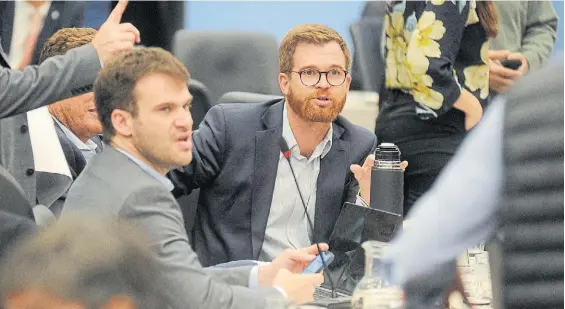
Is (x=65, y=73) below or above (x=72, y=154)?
above

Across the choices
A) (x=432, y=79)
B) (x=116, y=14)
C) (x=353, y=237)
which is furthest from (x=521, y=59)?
(x=116, y=14)

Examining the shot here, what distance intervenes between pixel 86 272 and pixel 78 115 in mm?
1763

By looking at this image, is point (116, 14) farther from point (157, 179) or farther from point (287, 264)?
point (287, 264)

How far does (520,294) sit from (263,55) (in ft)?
12.1

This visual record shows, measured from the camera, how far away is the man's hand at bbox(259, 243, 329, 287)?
7.04ft

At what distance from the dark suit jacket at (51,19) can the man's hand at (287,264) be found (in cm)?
162

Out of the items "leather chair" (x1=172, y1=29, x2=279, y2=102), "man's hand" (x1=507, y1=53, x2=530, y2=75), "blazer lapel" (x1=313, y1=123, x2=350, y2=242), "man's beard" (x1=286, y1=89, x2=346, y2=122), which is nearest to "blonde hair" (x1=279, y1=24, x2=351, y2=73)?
"man's beard" (x1=286, y1=89, x2=346, y2=122)

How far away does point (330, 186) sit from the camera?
9.68 feet

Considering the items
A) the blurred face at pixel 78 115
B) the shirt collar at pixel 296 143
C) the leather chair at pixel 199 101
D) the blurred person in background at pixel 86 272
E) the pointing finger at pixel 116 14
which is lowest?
the leather chair at pixel 199 101

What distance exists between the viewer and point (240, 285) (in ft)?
6.99

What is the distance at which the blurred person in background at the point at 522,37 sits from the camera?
3.95 meters

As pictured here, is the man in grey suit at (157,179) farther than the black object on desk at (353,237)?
No

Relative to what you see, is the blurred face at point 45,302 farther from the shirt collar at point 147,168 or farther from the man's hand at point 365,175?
the man's hand at point 365,175

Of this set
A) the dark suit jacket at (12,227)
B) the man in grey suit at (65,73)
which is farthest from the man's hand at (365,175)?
the dark suit jacket at (12,227)
